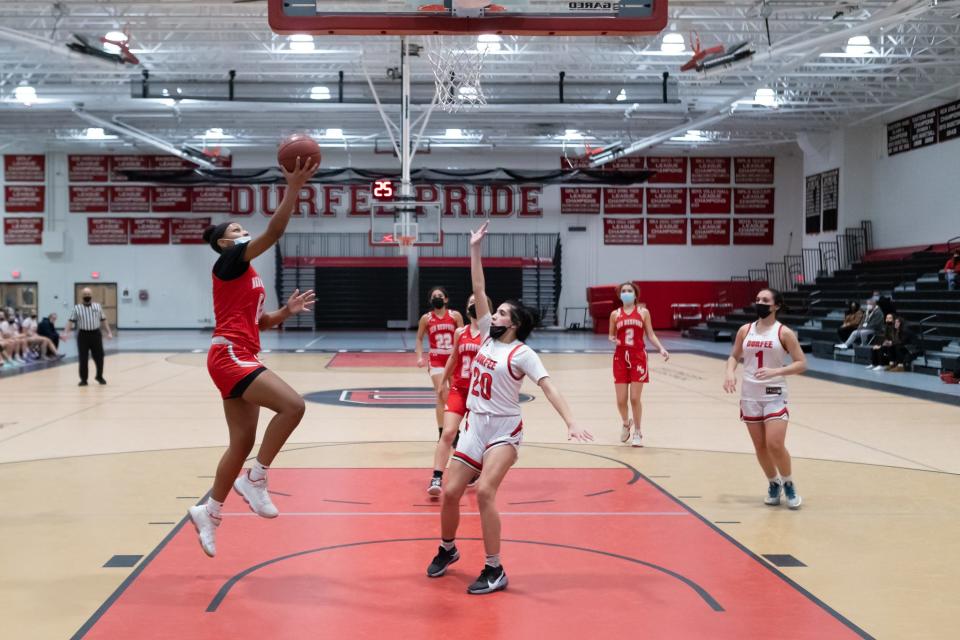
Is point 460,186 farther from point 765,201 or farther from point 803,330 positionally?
point 803,330

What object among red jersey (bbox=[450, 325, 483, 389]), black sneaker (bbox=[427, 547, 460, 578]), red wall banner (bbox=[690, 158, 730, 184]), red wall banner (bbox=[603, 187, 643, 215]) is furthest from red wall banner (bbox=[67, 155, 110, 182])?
black sneaker (bbox=[427, 547, 460, 578])

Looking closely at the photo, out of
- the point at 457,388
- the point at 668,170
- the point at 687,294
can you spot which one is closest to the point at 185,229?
the point at 668,170

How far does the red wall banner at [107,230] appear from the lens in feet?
130

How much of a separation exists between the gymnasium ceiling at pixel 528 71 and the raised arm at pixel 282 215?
1540cm

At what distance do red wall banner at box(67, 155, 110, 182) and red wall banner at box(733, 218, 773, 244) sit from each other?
2653 centimetres

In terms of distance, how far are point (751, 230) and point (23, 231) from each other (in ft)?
100.0

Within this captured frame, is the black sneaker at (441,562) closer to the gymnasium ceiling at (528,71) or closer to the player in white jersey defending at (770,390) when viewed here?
the player in white jersey defending at (770,390)

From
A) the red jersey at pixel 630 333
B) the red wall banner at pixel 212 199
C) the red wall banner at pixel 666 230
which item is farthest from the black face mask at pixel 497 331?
the red wall banner at pixel 666 230

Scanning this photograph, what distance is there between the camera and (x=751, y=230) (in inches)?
1602

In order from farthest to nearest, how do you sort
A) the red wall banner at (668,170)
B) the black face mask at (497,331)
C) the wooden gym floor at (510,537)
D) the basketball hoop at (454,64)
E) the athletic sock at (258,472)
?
the red wall banner at (668,170) < the basketball hoop at (454,64) < the athletic sock at (258,472) < the black face mask at (497,331) < the wooden gym floor at (510,537)

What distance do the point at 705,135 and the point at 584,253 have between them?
700 centimetres

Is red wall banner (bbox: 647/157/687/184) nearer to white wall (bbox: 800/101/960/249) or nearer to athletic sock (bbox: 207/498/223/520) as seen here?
white wall (bbox: 800/101/960/249)

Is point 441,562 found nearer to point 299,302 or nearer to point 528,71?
point 299,302

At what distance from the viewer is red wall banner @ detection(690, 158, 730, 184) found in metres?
40.4
